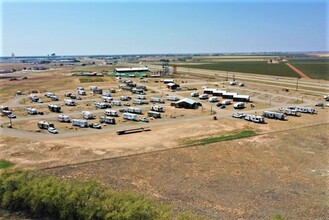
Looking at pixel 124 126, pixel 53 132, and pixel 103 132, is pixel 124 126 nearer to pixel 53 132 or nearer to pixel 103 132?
pixel 103 132

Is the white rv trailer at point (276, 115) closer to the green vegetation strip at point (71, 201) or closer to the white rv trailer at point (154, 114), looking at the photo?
the white rv trailer at point (154, 114)

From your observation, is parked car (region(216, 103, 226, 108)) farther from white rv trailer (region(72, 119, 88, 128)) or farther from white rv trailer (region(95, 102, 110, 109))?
white rv trailer (region(72, 119, 88, 128))

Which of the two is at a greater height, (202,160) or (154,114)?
(154,114)

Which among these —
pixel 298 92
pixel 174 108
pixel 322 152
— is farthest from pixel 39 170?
pixel 298 92

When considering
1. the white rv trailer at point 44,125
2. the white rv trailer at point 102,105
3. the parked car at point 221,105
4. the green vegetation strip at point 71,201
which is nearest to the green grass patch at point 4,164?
the green vegetation strip at point 71,201

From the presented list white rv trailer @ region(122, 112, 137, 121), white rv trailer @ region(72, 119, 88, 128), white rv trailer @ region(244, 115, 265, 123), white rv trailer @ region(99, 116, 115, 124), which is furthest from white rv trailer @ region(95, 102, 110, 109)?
white rv trailer @ region(244, 115, 265, 123)

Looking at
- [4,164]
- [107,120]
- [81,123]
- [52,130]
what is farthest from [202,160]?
[52,130]

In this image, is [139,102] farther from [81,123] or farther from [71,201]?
[71,201]
